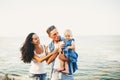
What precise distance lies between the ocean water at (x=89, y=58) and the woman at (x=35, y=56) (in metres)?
1.01

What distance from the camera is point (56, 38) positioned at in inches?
106

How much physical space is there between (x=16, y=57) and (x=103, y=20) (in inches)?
63.2

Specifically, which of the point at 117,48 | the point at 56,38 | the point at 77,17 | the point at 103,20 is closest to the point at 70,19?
the point at 77,17

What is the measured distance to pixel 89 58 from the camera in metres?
3.84

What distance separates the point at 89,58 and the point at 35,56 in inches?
57.8

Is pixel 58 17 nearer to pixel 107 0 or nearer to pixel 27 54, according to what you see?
pixel 107 0

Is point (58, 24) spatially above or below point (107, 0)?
below

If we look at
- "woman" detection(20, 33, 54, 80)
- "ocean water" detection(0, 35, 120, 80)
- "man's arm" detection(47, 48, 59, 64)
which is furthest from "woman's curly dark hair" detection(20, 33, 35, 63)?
"ocean water" detection(0, 35, 120, 80)

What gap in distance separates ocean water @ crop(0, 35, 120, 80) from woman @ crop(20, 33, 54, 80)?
39.7 inches

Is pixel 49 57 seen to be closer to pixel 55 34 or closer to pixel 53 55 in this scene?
pixel 53 55

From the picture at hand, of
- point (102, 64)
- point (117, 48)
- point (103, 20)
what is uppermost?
point (103, 20)

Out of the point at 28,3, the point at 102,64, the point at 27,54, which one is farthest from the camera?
the point at 28,3

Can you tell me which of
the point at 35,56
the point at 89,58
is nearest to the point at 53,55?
the point at 35,56

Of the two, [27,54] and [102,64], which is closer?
[27,54]
